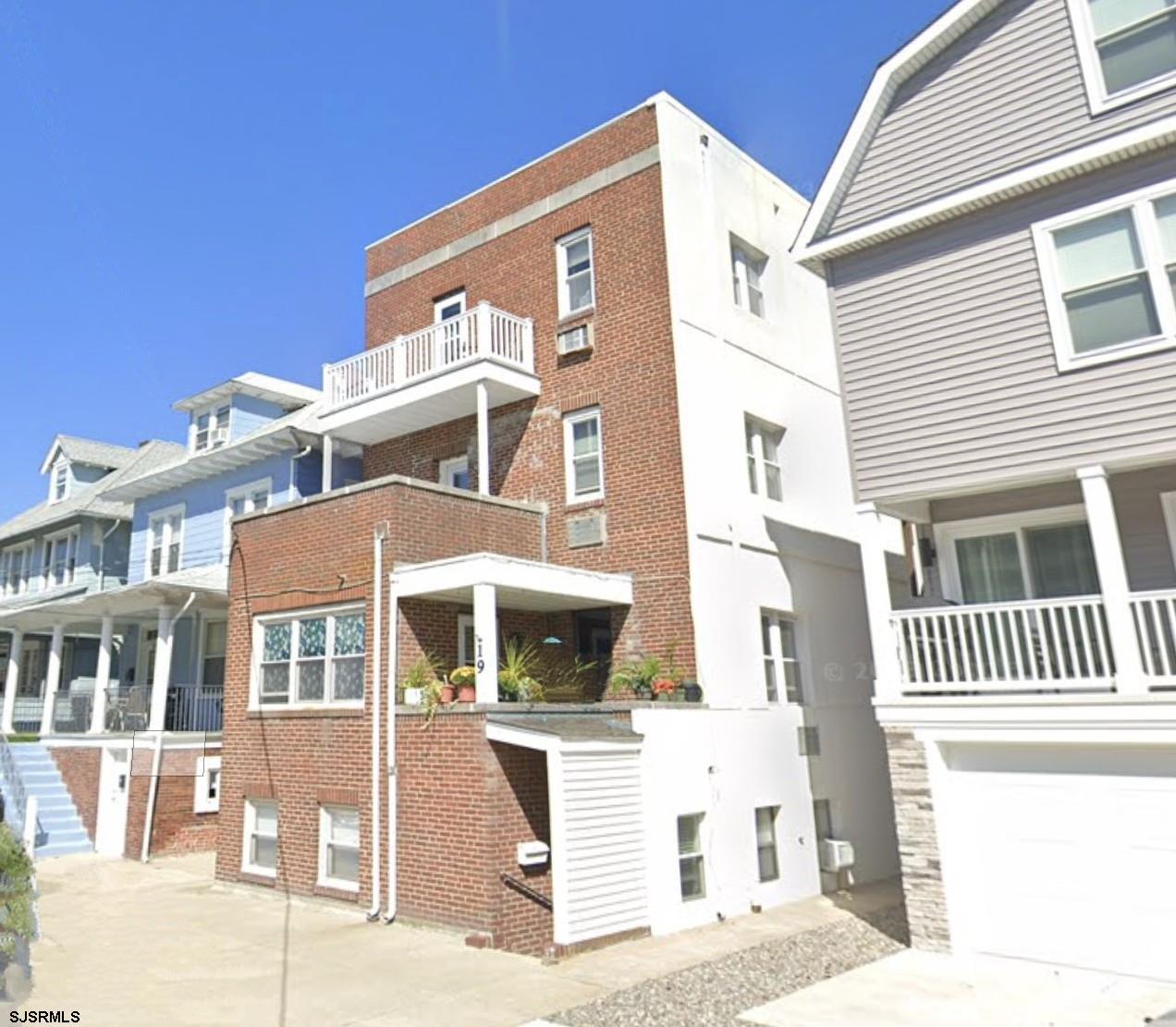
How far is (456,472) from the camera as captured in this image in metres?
16.8

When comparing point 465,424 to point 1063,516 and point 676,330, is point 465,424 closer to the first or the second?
point 676,330

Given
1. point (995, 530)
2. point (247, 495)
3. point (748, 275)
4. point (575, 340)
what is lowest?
point (995, 530)

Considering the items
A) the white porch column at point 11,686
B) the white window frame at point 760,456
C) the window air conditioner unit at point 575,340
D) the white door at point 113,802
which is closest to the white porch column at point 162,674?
the white door at point 113,802

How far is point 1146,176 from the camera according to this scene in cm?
969

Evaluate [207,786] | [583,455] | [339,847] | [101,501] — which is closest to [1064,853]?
[583,455]

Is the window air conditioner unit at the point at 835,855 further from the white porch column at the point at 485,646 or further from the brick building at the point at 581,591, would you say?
the white porch column at the point at 485,646

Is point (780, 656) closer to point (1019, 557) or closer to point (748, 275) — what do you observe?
point (1019, 557)

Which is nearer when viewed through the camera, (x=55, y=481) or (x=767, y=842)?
(x=767, y=842)

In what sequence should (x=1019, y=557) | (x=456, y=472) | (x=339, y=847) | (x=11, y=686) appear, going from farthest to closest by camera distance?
1. (x=11, y=686)
2. (x=456, y=472)
3. (x=339, y=847)
4. (x=1019, y=557)

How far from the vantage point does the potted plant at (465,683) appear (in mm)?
11492

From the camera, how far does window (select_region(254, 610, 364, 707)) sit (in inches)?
511

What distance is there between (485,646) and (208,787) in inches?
387

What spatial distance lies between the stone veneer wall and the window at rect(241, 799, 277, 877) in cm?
911

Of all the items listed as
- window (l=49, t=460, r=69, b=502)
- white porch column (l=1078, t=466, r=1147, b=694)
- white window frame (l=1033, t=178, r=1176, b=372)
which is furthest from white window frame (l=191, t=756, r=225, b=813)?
window (l=49, t=460, r=69, b=502)
